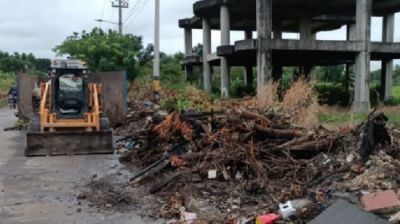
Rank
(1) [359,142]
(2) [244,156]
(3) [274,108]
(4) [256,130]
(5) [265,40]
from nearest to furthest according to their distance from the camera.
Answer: (1) [359,142], (2) [244,156], (4) [256,130], (3) [274,108], (5) [265,40]

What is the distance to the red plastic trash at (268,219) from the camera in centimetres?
646

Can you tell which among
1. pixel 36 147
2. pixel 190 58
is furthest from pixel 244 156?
pixel 190 58

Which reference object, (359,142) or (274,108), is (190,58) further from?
(359,142)

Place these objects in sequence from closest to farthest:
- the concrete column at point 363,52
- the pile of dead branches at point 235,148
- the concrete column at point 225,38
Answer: the pile of dead branches at point 235,148
the concrete column at point 363,52
the concrete column at point 225,38

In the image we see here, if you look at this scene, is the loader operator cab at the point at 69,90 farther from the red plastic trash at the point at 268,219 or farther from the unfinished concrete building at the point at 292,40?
the unfinished concrete building at the point at 292,40

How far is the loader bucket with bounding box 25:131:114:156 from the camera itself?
13586mm

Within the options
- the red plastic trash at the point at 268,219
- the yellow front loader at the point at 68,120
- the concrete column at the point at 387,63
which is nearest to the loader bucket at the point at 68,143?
the yellow front loader at the point at 68,120

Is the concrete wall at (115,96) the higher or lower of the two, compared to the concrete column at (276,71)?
lower

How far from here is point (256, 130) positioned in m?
10.5

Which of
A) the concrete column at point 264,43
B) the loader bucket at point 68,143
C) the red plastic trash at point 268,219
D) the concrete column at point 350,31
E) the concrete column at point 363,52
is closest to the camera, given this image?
the red plastic trash at point 268,219

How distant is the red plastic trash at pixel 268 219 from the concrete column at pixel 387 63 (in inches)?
1285

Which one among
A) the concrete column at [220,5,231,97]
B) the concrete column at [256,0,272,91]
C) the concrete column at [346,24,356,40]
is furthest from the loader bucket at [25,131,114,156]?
the concrete column at [346,24,356,40]

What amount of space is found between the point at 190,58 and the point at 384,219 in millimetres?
39479

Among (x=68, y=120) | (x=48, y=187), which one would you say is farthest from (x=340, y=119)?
(x=48, y=187)
